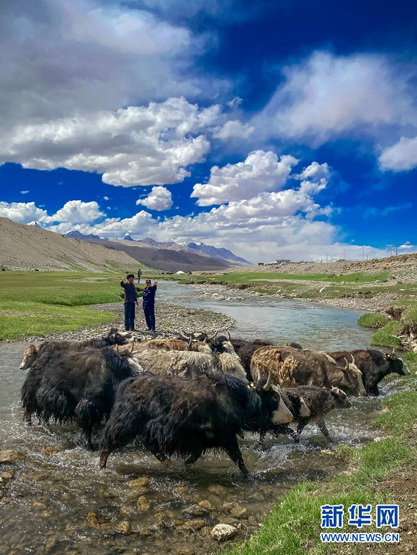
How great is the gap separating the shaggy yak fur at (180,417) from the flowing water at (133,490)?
400 mm

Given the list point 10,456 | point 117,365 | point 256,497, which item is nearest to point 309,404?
point 256,497

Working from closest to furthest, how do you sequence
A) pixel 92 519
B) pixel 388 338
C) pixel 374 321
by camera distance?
pixel 92 519 → pixel 388 338 → pixel 374 321

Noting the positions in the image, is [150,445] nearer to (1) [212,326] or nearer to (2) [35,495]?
(2) [35,495]

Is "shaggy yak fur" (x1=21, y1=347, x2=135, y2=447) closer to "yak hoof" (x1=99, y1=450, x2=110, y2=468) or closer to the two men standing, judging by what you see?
"yak hoof" (x1=99, y1=450, x2=110, y2=468)

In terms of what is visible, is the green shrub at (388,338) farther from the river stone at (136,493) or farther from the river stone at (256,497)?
the river stone at (136,493)

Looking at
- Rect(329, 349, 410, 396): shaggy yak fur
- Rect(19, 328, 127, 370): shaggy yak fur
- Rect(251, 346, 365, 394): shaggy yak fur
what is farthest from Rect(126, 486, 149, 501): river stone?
Rect(329, 349, 410, 396): shaggy yak fur

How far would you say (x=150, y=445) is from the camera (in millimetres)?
6184

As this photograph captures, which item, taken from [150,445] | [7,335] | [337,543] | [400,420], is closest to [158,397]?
[150,445]

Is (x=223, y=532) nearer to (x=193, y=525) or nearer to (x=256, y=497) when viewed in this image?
(x=193, y=525)

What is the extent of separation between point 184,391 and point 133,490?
1623 millimetres

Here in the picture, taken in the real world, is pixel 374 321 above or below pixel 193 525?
above

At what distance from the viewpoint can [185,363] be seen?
343 inches

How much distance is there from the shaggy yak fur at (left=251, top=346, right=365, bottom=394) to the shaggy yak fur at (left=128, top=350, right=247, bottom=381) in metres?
1.01

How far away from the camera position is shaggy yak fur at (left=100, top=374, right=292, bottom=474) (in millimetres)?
6041
